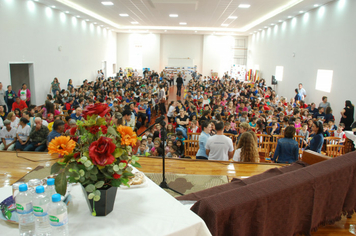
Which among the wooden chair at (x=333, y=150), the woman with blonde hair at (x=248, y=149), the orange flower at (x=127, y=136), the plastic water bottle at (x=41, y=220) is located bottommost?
the wooden chair at (x=333, y=150)

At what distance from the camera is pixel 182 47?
23438mm

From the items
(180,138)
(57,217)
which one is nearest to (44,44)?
(180,138)

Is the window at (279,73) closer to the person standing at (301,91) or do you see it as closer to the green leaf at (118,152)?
the person standing at (301,91)

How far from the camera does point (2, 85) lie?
885cm

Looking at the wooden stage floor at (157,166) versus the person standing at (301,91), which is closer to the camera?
the wooden stage floor at (157,166)

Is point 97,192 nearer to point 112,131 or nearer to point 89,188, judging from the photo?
point 89,188

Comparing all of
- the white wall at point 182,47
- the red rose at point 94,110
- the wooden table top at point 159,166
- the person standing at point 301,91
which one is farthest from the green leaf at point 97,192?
the white wall at point 182,47

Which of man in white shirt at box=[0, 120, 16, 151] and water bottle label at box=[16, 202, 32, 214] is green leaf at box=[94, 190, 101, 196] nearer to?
water bottle label at box=[16, 202, 32, 214]

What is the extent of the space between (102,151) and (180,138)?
4343 millimetres

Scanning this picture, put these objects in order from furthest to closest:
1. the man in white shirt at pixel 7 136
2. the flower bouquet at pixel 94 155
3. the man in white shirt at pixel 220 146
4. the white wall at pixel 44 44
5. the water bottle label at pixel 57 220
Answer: the white wall at pixel 44 44
the man in white shirt at pixel 7 136
the man in white shirt at pixel 220 146
the flower bouquet at pixel 94 155
the water bottle label at pixel 57 220

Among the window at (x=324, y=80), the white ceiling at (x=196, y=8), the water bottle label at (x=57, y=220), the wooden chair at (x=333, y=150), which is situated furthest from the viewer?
the white ceiling at (x=196, y=8)

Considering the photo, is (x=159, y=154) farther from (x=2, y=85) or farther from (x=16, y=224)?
(x=2, y=85)

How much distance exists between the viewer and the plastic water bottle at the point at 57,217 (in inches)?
43.5

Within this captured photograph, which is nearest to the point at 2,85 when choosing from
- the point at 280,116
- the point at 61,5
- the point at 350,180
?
the point at 61,5
